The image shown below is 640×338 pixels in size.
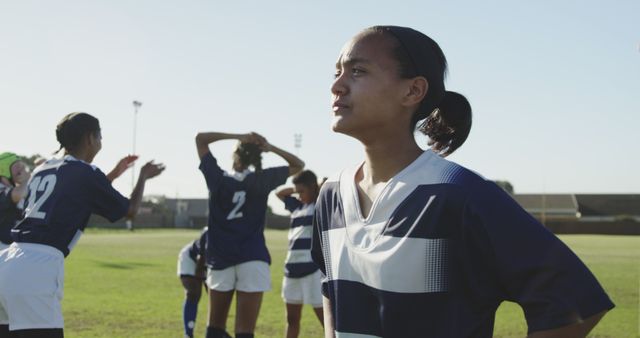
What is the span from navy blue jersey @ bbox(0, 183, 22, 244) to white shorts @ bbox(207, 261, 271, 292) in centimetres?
204

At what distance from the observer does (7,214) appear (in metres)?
6.98

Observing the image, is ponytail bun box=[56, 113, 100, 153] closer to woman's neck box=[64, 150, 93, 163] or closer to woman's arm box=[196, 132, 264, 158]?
woman's neck box=[64, 150, 93, 163]

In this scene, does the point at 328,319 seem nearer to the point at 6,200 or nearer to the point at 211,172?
the point at 211,172

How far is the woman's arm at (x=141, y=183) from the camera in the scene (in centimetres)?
526

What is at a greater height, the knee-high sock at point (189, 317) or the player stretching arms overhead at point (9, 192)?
the player stretching arms overhead at point (9, 192)

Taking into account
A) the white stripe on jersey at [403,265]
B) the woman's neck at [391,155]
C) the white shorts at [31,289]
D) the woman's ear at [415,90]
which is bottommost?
the white shorts at [31,289]

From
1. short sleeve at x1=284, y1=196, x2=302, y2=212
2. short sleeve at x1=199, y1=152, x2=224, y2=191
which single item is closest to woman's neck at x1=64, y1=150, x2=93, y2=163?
short sleeve at x1=199, y1=152, x2=224, y2=191

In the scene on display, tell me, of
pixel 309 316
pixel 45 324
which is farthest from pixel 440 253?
pixel 309 316

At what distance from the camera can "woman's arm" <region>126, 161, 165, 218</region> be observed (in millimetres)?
5262

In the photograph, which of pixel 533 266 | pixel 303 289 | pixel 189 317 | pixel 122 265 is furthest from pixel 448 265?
pixel 122 265

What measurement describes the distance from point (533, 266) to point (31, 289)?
3.62 metres

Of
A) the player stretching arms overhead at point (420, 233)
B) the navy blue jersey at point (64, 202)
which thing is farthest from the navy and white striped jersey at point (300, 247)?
the player stretching arms overhead at point (420, 233)

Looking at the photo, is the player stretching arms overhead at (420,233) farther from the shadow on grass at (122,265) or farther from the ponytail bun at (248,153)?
the shadow on grass at (122,265)

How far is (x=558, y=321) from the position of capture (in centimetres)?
201
